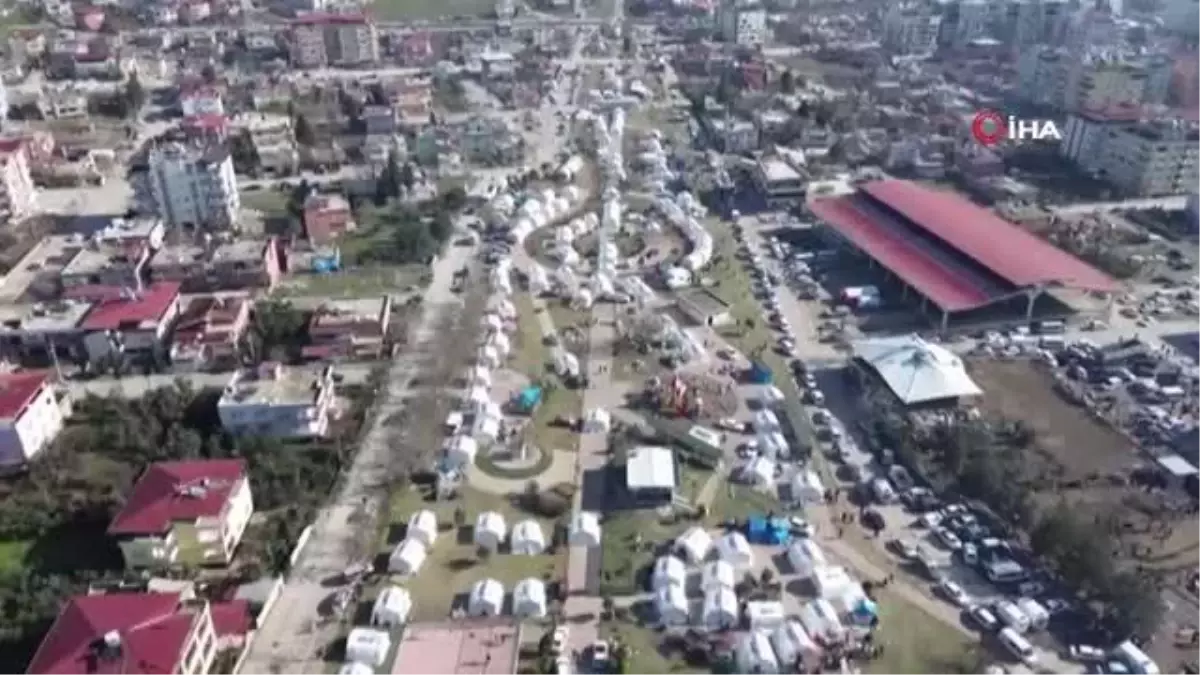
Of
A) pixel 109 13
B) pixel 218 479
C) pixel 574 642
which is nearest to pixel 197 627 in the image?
pixel 218 479

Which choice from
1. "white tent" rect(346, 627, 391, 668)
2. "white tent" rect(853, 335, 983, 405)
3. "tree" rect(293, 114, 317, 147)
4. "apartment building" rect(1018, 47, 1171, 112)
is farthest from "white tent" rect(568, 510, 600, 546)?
"apartment building" rect(1018, 47, 1171, 112)

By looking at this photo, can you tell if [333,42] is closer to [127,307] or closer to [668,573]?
[127,307]

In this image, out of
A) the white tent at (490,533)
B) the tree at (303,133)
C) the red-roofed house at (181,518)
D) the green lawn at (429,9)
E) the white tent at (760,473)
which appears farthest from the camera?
the green lawn at (429,9)

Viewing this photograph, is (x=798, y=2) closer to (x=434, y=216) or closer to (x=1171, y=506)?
(x=434, y=216)

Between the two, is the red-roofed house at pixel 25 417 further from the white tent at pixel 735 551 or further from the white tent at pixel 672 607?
the white tent at pixel 735 551

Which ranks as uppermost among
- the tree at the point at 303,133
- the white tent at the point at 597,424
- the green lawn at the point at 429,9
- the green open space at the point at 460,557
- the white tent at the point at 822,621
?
the green lawn at the point at 429,9

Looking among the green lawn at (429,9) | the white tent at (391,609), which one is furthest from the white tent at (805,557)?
the green lawn at (429,9)
